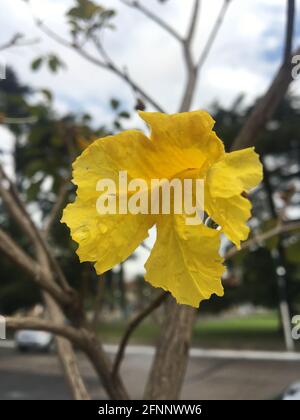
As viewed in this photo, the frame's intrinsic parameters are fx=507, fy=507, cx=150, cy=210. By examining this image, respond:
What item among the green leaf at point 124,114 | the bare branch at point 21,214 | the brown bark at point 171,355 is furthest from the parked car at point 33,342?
the brown bark at point 171,355

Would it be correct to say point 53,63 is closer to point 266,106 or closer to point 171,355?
point 266,106

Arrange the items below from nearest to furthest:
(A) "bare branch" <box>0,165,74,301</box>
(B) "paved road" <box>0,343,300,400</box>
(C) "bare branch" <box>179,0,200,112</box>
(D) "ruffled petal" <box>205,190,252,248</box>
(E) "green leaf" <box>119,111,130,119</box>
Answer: (D) "ruffled petal" <box>205,190,252,248</box>, (A) "bare branch" <box>0,165,74,301</box>, (C) "bare branch" <box>179,0,200,112</box>, (E) "green leaf" <box>119,111,130,119</box>, (B) "paved road" <box>0,343,300,400</box>

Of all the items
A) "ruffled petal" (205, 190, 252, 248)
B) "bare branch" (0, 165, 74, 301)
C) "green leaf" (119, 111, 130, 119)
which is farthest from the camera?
"green leaf" (119, 111, 130, 119)

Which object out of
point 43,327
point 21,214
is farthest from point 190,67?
point 43,327

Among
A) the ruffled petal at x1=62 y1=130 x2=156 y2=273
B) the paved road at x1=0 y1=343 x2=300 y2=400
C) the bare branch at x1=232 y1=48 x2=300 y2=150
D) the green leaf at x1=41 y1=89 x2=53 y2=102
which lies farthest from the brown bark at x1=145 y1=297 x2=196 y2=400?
the paved road at x1=0 y1=343 x2=300 y2=400

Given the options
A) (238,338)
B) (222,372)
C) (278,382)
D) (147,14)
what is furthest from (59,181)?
(238,338)

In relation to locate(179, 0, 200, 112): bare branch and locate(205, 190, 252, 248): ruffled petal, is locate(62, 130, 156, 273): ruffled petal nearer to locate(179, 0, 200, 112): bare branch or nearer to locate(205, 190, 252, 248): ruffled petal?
locate(205, 190, 252, 248): ruffled petal
